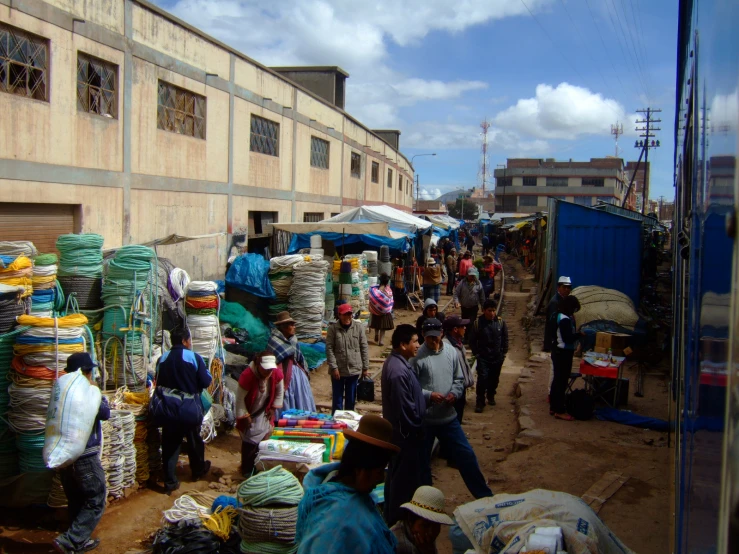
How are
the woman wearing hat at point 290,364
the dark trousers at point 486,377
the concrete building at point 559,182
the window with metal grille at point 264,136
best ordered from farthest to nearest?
1. the concrete building at point 559,182
2. the window with metal grille at point 264,136
3. the dark trousers at point 486,377
4. the woman wearing hat at point 290,364

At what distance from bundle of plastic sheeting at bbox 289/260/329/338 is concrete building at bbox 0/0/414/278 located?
7.05 feet

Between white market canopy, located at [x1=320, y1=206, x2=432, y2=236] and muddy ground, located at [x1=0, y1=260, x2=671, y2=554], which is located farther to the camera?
white market canopy, located at [x1=320, y1=206, x2=432, y2=236]

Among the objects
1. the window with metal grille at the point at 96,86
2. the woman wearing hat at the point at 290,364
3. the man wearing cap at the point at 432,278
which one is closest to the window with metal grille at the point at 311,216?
the man wearing cap at the point at 432,278

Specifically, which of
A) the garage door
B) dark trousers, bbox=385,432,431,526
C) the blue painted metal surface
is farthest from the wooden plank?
the blue painted metal surface

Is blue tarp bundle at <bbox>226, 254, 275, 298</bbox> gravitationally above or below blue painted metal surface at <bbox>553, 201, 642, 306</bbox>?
below

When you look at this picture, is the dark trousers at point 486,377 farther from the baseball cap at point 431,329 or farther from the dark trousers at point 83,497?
the dark trousers at point 83,497

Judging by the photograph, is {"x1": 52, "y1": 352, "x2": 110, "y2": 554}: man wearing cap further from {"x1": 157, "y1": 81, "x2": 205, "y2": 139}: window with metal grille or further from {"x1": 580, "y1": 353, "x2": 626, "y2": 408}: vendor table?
{"x1": 157, "y1": 81, "x2": 205, "y2": 139}: window with metal grille

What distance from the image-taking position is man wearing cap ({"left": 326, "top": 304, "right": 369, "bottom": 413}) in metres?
7.72

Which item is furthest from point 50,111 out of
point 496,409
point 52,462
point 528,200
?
point 528,200

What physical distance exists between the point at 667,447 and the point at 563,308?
2.00m

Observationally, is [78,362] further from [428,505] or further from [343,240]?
[343,240]

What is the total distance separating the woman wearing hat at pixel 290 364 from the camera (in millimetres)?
6719

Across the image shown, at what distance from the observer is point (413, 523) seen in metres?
3.29

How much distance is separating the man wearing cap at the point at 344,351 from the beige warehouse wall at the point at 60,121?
547 centimetres
